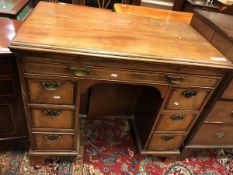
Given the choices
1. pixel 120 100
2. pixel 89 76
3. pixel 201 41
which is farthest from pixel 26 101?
pixel 201 41

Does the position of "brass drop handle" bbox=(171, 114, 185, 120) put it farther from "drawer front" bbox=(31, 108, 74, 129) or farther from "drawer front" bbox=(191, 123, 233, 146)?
"drawer front" bbox=(31, 108, 74, 129)

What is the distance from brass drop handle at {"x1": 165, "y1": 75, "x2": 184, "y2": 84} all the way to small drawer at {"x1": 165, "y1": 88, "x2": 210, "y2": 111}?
0.07 meters

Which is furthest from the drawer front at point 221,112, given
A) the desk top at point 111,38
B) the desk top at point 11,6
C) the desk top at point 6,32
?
the desk top at point 11,6

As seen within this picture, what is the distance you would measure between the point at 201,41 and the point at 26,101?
3.37 feet

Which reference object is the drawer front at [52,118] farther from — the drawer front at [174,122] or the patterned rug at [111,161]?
the drawer front at [174,122]

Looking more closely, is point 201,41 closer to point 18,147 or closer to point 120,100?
point 120,100

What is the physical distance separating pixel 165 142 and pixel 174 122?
201mm

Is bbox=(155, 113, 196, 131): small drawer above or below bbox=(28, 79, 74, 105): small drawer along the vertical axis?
below

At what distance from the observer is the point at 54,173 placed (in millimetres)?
1384

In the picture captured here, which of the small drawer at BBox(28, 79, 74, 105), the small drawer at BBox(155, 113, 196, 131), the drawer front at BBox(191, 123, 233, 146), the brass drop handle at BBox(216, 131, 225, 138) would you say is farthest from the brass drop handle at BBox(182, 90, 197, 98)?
the small drawer at BBox(28, 79, 74, 105)

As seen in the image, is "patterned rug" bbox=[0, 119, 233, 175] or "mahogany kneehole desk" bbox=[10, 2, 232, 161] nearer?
"mahogany kneehole desk" bbox=[10, 2, 232, 161]

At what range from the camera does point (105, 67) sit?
990mm

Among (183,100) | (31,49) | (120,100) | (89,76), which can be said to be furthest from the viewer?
(120,100)

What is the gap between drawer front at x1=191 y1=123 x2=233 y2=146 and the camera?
4.64ft
